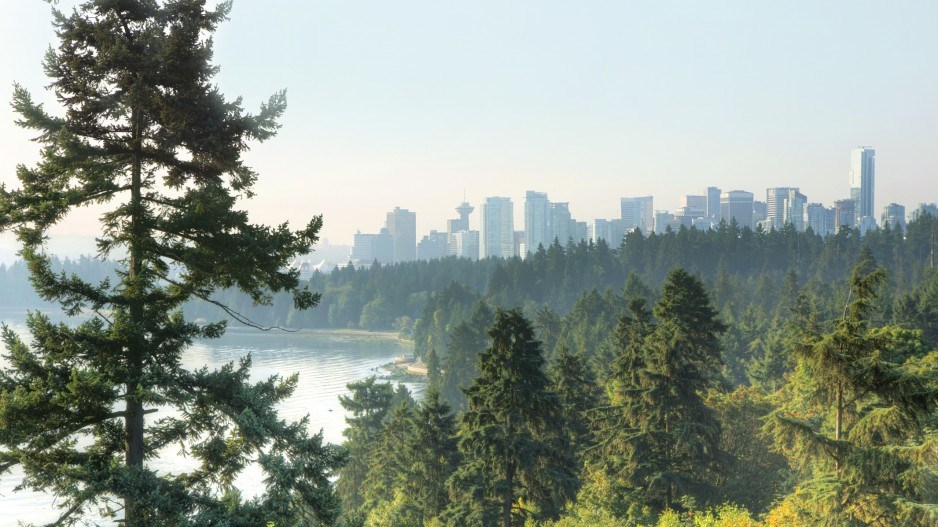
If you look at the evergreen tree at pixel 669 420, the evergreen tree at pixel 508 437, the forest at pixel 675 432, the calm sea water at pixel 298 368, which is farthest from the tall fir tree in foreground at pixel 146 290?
the calm sea water at pixel 298 368

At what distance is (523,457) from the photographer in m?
20.8

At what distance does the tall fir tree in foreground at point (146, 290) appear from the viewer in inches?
360

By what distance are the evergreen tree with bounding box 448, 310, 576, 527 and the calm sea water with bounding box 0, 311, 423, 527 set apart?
776cm

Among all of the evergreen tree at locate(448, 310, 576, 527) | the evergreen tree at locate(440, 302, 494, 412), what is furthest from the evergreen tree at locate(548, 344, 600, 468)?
the evergreen tree at locate(440, 302, 494, 412)

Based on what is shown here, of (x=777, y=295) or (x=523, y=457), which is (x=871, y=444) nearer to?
(x=523, y=457)

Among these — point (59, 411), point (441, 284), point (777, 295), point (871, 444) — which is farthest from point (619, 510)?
point (441, 284)

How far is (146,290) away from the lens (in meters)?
10.1

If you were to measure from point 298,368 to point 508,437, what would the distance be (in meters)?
70.8

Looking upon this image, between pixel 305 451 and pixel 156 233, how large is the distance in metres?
3.30

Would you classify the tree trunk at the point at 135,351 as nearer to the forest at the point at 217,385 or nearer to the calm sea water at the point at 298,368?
the forest at the point at 217,385

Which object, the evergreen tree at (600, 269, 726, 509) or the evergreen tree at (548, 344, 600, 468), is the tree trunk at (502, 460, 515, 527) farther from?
the evergreen tree at (548, 344, 600, 468)

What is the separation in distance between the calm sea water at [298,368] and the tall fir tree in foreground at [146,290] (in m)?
17.3

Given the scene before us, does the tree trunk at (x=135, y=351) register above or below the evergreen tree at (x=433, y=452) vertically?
above

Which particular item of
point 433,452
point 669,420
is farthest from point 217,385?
point 669,420
